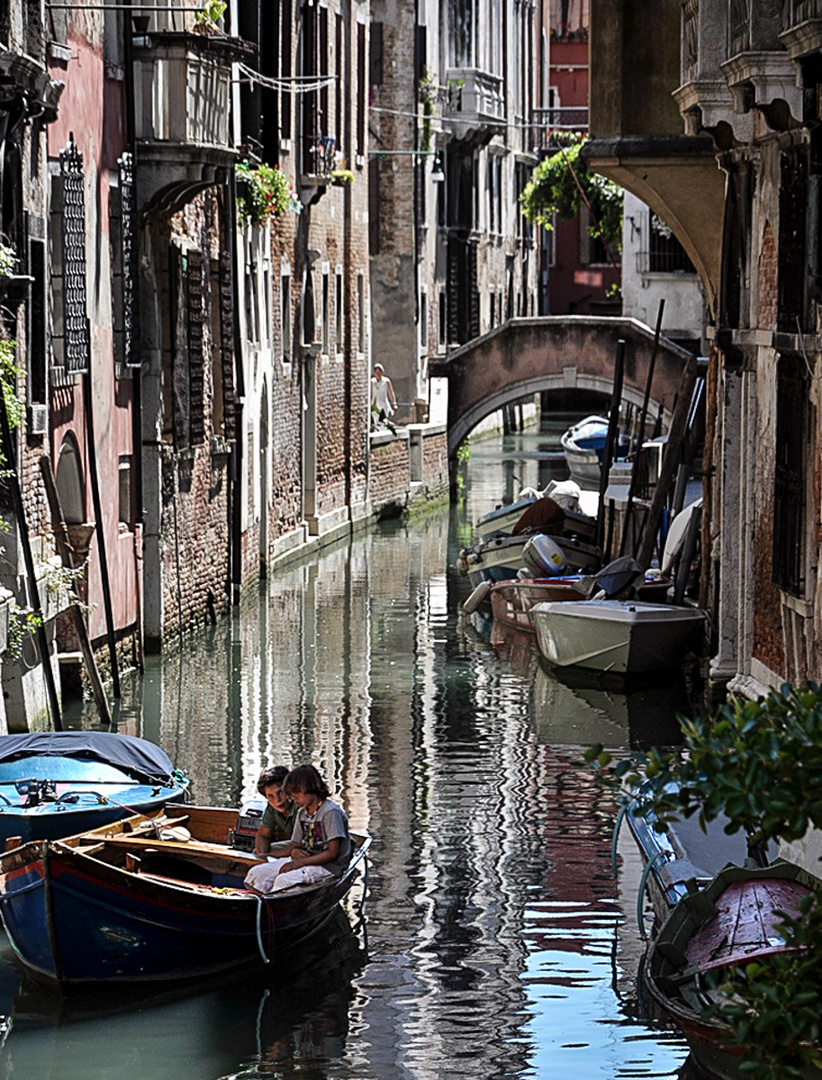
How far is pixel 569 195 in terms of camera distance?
1879 inches

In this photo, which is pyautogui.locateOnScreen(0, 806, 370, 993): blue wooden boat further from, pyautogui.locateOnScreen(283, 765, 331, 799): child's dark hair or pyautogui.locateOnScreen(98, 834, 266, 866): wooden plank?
pyautogui.locateOnScreen(283, 765, 331, 799): child's dark hair

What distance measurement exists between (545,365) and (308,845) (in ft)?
81.6

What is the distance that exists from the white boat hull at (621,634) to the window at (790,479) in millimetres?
4918

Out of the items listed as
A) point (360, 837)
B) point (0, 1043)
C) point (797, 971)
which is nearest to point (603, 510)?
point (360, 837)

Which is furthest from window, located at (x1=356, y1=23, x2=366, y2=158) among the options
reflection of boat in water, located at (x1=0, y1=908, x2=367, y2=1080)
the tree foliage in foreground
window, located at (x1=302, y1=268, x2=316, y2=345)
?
the tree foliage in foreground

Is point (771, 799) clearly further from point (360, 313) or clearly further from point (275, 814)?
point (360, 313)

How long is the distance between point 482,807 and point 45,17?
6.51 m

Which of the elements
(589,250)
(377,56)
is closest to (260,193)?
(377,56)

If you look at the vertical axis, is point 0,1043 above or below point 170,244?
below

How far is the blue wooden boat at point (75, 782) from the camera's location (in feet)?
35.6

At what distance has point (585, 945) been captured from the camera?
10438 mm

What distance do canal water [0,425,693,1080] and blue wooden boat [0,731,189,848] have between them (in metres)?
0.78

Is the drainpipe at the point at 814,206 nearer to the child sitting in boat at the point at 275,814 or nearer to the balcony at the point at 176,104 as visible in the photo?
the child sitting in boat at the point at 275,814

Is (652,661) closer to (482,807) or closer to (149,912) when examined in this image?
(482,807)
